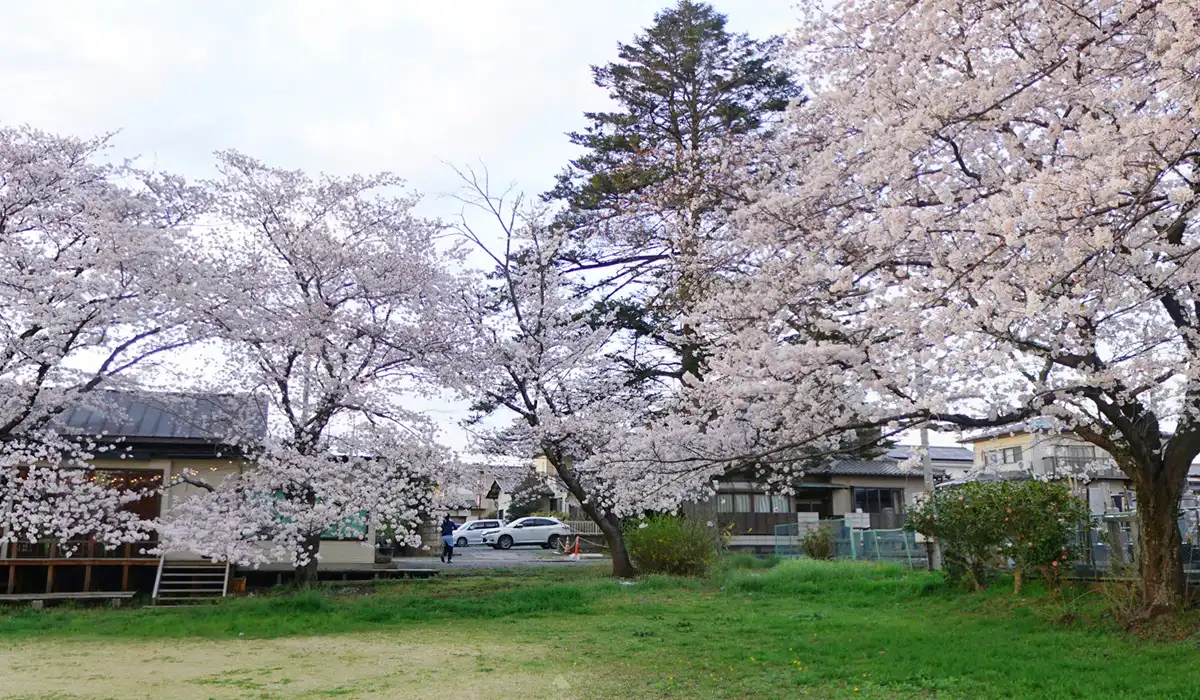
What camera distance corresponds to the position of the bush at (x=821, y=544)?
21.8m

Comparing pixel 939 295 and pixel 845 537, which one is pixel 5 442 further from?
pixel 845 537

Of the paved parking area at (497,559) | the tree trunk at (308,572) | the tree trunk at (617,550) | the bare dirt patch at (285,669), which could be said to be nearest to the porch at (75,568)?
the tree trunk at (308,572)

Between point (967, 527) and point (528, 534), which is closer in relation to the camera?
point (967, 527)

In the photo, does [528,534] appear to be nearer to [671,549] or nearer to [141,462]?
[671,549]

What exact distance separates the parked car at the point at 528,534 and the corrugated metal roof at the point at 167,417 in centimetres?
1895

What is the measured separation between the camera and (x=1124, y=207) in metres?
6.20

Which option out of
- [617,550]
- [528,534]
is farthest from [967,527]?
[528,534]

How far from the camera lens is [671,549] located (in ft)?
61.1

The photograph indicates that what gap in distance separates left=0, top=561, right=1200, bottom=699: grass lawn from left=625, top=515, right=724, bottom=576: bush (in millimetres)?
2598

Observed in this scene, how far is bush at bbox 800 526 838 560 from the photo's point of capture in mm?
21812

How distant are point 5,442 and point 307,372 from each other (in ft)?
15.1

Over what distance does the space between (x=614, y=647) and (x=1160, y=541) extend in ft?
19.4

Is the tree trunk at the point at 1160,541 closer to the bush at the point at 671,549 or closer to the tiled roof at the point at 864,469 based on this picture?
the bush at the point at 671,549

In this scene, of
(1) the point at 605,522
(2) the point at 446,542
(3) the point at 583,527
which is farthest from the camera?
(3) the point at 583,527
